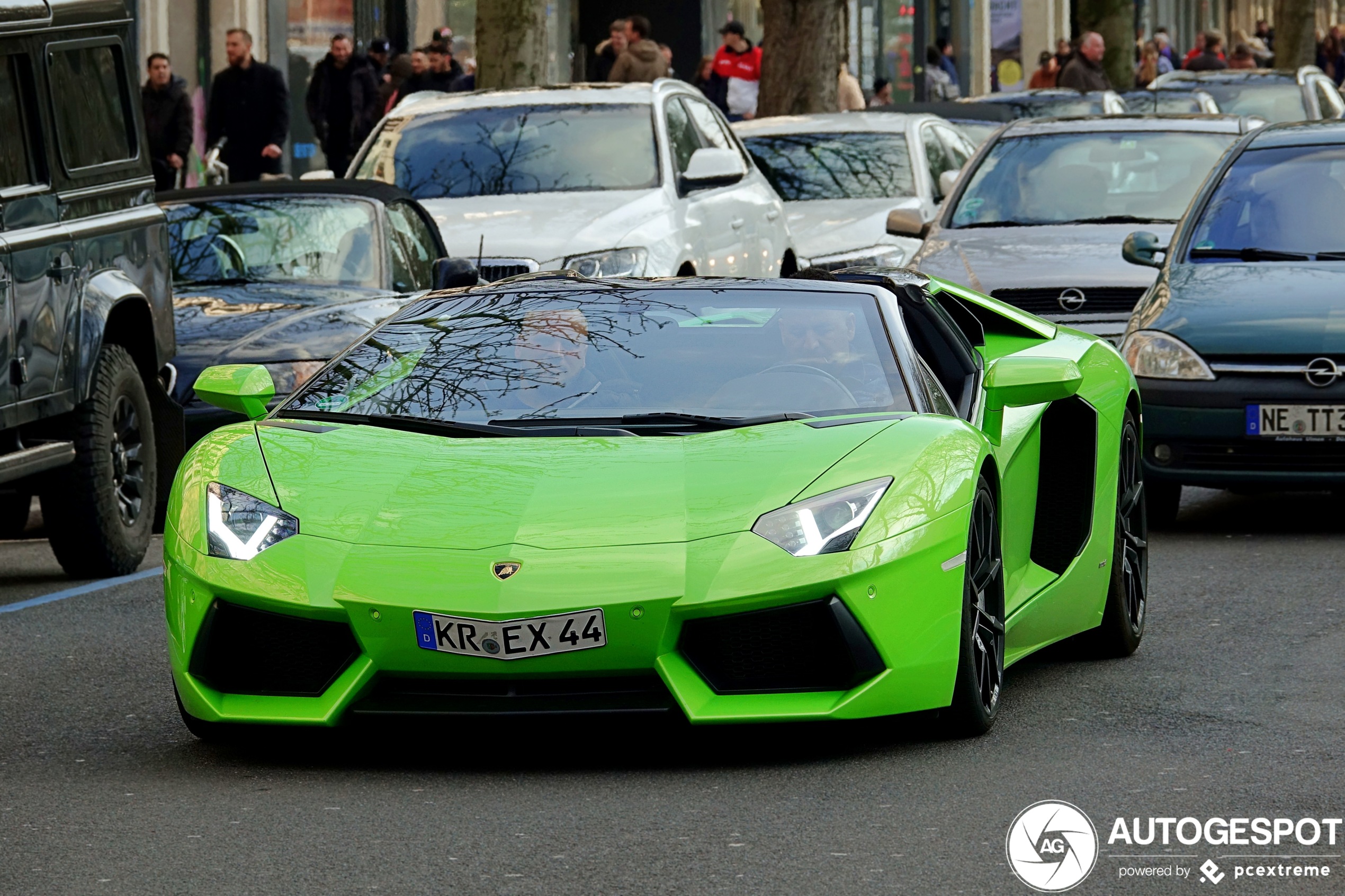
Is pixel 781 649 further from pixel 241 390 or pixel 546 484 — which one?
pixel 241 390

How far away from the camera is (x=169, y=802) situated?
5.82 meters

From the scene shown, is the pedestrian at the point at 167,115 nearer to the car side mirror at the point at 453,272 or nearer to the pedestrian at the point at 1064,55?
the car side mirror at the point at 453,272

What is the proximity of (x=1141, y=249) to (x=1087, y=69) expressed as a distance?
1916 centimetres

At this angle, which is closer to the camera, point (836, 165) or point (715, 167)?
point (715, 167)

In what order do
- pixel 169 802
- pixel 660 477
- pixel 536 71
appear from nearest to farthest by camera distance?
pixel 169 802, pixel 660 477, pixel 536 71

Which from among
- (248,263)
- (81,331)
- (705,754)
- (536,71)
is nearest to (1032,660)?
(705,754)

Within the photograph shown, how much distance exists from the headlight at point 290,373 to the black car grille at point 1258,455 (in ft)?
11.8

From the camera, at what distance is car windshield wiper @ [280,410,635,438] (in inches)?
259

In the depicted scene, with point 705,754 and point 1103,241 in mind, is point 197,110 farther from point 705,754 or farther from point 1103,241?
point 705,754

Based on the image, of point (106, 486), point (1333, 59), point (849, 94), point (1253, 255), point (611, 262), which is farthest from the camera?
point (1333, 59)

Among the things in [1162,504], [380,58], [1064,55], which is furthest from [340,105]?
[1064,55]

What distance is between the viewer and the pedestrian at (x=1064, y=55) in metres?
32.1

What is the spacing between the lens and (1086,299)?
45.6 feet

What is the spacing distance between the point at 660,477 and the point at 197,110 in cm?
2264
